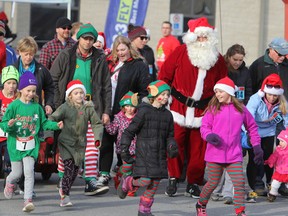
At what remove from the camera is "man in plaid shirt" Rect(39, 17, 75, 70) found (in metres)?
14.1

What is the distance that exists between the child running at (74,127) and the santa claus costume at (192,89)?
52.1 inches

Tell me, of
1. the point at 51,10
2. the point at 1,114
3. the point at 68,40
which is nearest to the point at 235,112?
the point at 1,114

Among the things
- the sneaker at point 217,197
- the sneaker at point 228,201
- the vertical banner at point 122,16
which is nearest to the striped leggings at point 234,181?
the sneaker at point 228,201

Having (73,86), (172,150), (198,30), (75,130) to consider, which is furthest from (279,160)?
(73,86)

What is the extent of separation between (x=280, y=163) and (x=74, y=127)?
2.67 m

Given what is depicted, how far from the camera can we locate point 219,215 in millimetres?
11195

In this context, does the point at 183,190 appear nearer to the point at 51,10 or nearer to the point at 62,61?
the point at 62,61

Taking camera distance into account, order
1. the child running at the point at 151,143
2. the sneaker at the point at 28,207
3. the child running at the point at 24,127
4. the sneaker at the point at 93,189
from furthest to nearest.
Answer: the sneaker at the point at 93,189 < the child running at the point at 24,127 < the sneaker at the point at 28,207 < the child running at the point at 151,143

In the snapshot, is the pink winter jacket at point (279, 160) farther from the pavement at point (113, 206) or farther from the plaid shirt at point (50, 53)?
the plaid shirt at point (50, 53)

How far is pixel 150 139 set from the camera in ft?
35.0

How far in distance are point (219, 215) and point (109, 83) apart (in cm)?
239

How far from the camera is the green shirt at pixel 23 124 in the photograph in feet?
36.1

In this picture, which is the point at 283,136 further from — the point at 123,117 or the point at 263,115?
the point at 123,117

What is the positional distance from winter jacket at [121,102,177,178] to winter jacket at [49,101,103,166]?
0.88 meters
